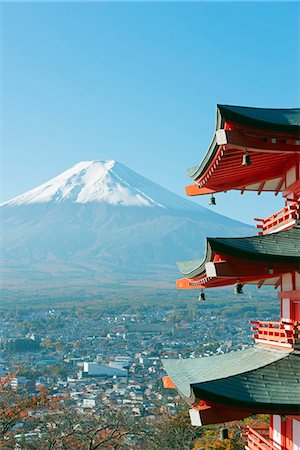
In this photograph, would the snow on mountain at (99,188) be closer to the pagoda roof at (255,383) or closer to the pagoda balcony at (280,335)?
the pagoda balcony at (280,335)

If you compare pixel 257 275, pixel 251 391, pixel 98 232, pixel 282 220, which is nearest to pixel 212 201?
pixel 282 220

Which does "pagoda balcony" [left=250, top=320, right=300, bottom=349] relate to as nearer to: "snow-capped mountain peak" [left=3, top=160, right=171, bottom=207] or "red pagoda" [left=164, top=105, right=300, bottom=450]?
"red pagoda" [left=164, top=105, right=300, bottom=450]

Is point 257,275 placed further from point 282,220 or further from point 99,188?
point 99,188

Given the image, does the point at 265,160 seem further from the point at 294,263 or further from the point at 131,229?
the point at 131,229

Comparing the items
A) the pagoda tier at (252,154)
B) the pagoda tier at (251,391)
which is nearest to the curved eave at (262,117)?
the pagoda tier at (252,154)

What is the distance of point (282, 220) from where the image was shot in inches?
246

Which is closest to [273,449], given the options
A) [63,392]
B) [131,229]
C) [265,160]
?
[265,160]

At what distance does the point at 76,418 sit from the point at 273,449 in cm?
1254

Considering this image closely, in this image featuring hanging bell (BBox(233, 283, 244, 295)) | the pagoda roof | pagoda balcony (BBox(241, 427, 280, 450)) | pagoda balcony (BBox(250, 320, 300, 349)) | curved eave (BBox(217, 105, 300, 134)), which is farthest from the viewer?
pagoda balcony (BBox(241, 427, 280, 450))

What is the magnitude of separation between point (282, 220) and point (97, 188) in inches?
4862

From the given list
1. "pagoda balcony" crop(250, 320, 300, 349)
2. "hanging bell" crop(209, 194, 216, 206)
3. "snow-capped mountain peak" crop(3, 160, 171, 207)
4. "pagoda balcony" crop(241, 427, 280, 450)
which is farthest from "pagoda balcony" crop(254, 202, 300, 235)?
"snow-capped mountain peak" crop(3, 160, 171, 207)

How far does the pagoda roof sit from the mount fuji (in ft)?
252

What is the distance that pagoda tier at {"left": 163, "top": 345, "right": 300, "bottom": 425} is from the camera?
4934mm

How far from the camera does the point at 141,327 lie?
65188 millimetres
